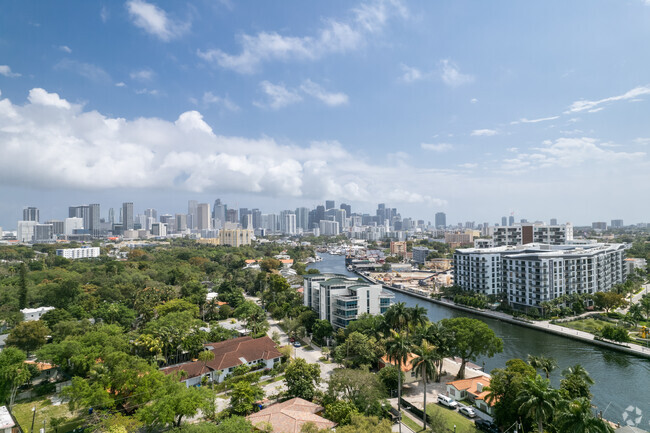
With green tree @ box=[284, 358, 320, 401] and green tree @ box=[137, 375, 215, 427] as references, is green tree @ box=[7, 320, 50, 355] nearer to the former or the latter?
green tree @ box=[137, 375, 215, 427]

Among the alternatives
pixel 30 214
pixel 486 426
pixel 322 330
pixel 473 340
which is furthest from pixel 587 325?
pixel 30 214

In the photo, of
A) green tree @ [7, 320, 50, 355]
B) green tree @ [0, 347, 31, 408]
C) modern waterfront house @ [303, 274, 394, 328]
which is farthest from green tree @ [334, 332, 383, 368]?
green tree @ [7, 320, 50, 355]

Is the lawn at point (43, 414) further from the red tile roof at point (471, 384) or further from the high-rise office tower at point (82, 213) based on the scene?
the high-rise office tower at point (82, 213)

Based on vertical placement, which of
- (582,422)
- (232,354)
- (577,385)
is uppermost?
(582,422)

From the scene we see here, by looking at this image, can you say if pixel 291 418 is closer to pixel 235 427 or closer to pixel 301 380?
pixel 235 427

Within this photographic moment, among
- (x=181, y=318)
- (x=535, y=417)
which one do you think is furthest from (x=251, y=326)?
(x=535, y=417)

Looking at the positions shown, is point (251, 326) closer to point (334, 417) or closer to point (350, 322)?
point (350, 322)
